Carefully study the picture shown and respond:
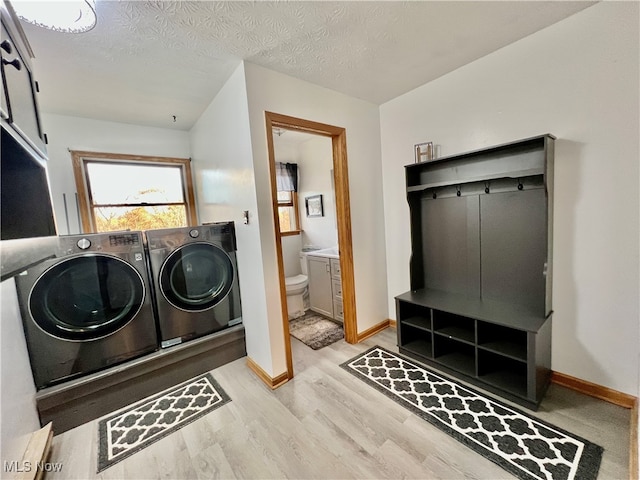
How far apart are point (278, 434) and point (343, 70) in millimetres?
2651

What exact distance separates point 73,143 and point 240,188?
2008mm

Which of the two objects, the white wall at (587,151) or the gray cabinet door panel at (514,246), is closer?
the white wall at (587,151)

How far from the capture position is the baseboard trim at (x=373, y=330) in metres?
2.69

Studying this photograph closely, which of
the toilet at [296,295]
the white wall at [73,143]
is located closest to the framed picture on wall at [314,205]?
the toilet at [296,295]

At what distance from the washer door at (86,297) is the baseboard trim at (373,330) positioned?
204 cm

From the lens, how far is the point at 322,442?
1.52 meters

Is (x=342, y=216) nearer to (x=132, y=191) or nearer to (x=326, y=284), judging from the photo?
(x=326, y=284)

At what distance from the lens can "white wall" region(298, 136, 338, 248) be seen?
3.73m

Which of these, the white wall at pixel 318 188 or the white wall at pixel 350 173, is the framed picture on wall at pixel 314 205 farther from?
the white wall at pixel 350 173

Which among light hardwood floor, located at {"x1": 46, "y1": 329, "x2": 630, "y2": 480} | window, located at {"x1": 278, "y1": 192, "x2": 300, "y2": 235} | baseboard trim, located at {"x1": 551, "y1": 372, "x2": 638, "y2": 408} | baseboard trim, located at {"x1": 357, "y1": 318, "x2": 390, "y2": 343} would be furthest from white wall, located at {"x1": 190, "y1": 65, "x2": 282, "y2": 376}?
baseboard trim, located at {"x1": 551, "y1": 372, "x2": 638, "y2": 408}

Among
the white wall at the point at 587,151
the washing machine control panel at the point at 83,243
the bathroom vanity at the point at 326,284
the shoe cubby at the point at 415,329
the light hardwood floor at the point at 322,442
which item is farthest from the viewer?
the bathroom vanity at the point at 326,284

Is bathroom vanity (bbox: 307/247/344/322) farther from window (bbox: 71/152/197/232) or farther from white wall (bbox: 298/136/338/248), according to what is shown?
window (bbox: 71/152/197/232)

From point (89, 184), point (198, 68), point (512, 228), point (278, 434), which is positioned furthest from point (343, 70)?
point (89, 184)

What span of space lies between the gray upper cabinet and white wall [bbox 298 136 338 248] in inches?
113
